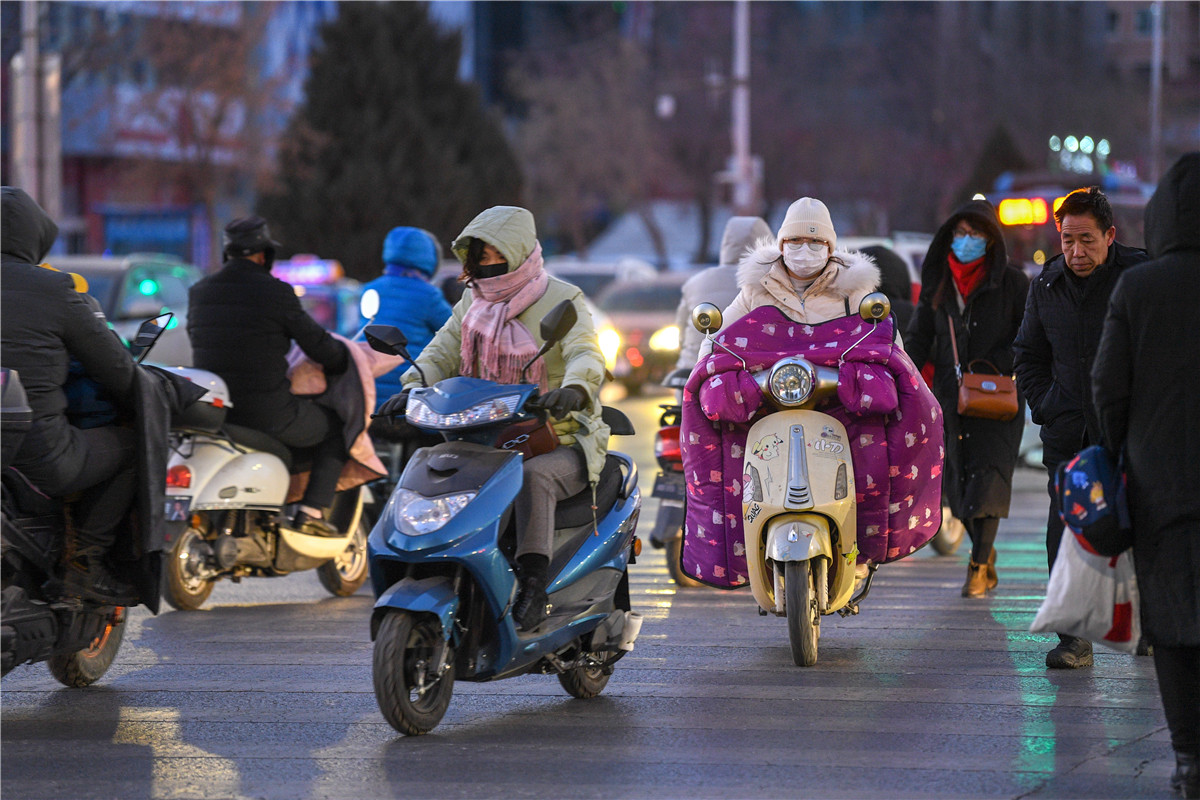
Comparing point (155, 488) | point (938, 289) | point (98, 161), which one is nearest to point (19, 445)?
point (155, 488)

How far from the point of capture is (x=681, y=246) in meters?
68.9

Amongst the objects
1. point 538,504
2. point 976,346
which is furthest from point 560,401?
point 976,346

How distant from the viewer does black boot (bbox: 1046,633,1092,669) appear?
7051 mm

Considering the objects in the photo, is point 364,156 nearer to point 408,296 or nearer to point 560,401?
point 408,296

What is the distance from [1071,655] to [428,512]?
2.95 metres

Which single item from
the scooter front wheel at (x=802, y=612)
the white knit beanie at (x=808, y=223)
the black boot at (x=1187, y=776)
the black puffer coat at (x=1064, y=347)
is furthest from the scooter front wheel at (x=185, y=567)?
the black boot at (x=1187, y=776)

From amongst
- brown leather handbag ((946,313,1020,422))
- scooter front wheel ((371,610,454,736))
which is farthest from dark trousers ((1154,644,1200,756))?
brown leather handbag ((946,313,1020,422))

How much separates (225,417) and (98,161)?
4277cm

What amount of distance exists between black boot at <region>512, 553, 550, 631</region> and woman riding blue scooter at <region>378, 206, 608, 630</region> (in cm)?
24

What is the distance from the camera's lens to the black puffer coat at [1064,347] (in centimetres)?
707

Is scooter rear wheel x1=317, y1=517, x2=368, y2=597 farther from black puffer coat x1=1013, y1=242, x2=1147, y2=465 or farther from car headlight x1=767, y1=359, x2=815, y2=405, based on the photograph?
black puffer coat x1=1013, y1=242, x2=1147, y2=465

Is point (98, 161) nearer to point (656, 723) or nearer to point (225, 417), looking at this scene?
point (225, 417)

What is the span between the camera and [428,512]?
227 inches

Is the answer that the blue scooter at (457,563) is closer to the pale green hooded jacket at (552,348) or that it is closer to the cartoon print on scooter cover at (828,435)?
the pale green hooded jacket at (552,348)
